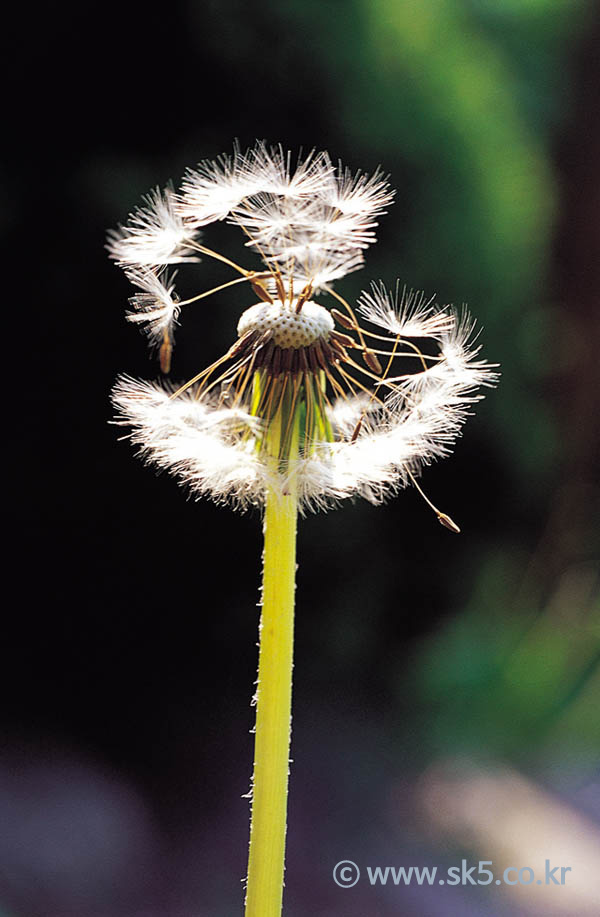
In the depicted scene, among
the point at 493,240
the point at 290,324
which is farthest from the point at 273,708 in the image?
the point at 493,240

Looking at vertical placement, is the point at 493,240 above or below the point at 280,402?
above

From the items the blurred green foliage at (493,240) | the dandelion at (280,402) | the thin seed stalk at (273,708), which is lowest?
the thin seed stalk at (273,708)

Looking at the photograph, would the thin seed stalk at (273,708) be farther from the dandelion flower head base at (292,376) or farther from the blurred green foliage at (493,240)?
the blurred green foliage at (493,240)

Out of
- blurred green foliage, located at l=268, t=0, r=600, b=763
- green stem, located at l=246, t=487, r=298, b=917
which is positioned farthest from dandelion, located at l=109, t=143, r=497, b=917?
blurred green foliage, located at l=268, t=0, r=600, b=763

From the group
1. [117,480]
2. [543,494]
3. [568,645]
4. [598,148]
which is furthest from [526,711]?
[598,148]

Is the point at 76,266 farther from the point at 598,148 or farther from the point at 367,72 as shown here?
the point at 598,148

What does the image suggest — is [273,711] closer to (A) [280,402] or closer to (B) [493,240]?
(A) [280,402]

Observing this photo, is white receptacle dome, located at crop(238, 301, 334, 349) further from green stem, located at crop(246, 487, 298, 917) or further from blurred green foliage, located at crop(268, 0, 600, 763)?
blurred green foliage, located at crop(268, 0, 600, 763)

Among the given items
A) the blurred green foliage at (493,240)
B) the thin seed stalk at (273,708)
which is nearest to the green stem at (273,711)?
the thin seed stalk at (273,708)
